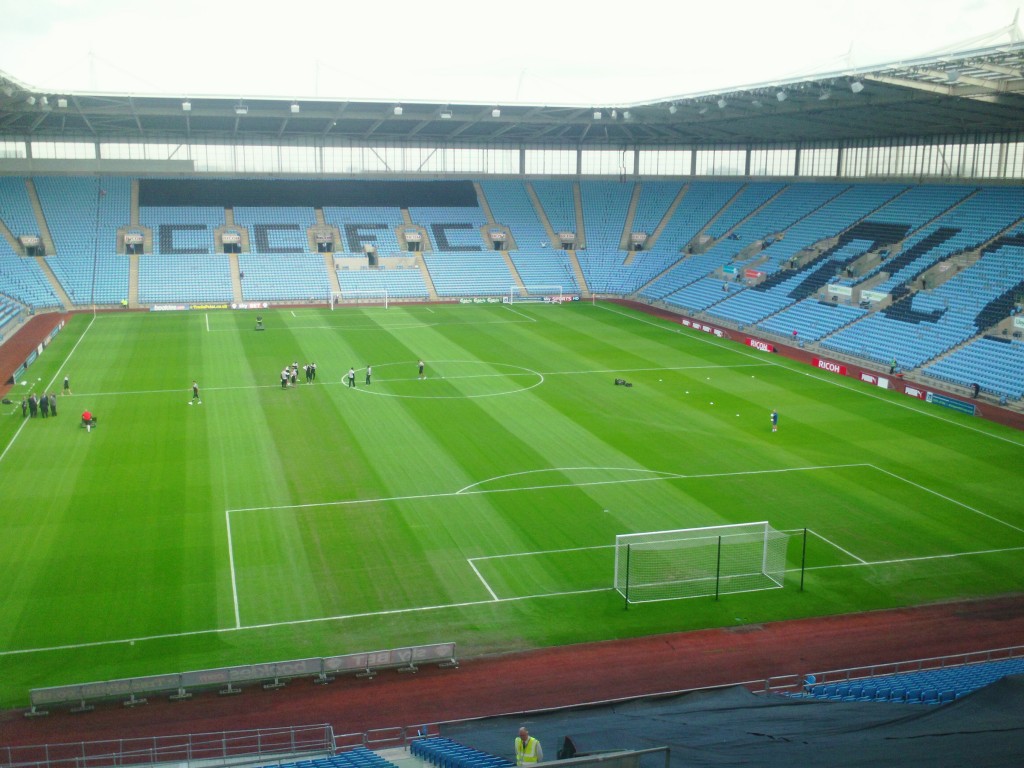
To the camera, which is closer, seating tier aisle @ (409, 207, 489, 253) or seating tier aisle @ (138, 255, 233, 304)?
seating tier aisle @ (138, 255, 233, 304)

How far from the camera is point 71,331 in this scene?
55938 millimetres

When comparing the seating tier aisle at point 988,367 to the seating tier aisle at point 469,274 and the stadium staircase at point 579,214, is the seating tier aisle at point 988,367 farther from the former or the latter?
the stadium staircase at point 579,214

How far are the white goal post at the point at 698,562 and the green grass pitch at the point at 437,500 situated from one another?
452 millimetres

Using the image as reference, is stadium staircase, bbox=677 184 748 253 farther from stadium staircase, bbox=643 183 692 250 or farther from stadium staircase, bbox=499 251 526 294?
stadium staircase, bbox=499 251 526 294

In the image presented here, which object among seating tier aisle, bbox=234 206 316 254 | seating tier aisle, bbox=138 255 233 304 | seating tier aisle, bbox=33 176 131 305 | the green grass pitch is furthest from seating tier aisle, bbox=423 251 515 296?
the green grass pitch

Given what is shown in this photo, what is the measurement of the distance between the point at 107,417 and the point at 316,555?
16.8 meters

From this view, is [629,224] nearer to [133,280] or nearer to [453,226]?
[453,226]

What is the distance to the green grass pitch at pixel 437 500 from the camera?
2133 centimetres

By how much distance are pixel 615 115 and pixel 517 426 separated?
42038 mm

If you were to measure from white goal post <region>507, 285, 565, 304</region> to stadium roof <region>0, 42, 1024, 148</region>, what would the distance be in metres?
12.4

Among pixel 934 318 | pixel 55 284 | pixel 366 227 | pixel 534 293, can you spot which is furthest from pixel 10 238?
pixel 934 318

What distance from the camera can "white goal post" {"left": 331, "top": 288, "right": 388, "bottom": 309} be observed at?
69.5 m

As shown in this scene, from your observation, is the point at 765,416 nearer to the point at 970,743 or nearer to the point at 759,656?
the point at 759,656

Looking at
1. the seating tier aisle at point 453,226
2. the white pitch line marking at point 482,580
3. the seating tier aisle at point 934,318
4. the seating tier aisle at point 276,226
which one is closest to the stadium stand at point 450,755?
the white pitch line marking at point 482,580
